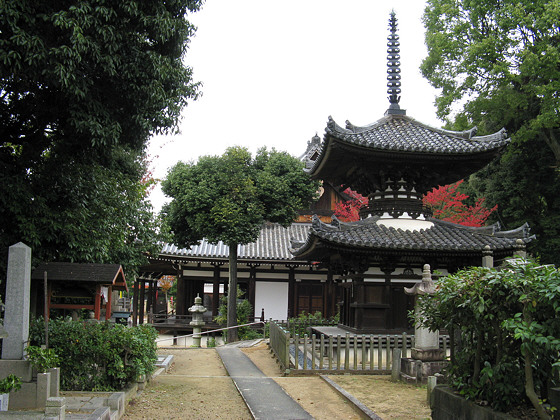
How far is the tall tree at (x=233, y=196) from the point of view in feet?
76.2

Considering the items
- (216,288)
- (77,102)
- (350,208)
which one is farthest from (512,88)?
(77,102)

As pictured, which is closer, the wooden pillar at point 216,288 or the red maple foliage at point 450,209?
the red maple foliage at point 450,209

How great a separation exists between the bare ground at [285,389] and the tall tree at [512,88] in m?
15.5

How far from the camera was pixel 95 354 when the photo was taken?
9.17 metres

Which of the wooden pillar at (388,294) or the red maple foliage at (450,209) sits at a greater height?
the red maple foliage at (450,209)

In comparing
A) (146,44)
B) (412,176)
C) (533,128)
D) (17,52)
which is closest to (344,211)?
(533,128)

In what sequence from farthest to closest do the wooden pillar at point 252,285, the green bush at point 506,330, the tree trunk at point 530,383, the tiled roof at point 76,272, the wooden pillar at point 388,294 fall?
1. the wooden pillar at point 252,285
2. the wooden pillar at point 388,294
3. the tiled roof at point 76,272
4. the tree trunk at point 530,383
5. the green bush at point 506,330

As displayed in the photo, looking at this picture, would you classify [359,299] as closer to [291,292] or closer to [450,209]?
[450,209]

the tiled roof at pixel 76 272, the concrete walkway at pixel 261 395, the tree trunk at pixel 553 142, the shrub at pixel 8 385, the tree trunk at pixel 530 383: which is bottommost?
the concrete walkway at pixel 261 395

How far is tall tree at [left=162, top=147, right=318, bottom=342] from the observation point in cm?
2322

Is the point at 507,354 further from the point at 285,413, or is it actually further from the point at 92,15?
the point at 92,15

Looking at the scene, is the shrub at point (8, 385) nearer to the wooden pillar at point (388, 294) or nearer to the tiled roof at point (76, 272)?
the tiled roof at point (76, 272)

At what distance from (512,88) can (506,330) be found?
68.9 feet

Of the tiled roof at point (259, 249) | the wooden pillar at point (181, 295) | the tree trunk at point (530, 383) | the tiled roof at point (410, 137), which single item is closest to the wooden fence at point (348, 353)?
the tiled roof at point (410, 137)
